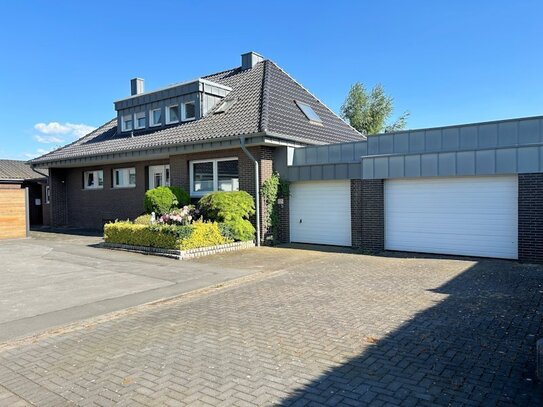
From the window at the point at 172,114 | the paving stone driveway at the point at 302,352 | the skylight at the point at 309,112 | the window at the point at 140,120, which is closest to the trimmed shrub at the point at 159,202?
the window at the point at 172,114

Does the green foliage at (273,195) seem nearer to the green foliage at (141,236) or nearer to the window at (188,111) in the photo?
the green foliage at (141,236)

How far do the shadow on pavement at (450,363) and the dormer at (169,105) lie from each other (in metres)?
13.6

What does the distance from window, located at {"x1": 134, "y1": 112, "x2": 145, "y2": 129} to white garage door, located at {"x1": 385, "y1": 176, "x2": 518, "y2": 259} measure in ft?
41.0

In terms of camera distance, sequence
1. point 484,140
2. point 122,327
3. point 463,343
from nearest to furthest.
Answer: point 463,343, point 122,327, point 484,140

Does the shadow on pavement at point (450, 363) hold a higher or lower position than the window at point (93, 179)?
lower

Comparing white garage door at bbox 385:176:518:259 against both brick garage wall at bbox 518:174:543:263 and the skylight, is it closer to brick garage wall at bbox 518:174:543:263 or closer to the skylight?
brick garage wall at bbox 518:174:543:263

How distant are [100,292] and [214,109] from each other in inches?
441

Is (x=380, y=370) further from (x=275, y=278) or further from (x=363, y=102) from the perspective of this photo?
(x=363, y=102)

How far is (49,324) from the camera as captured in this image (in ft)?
19.9

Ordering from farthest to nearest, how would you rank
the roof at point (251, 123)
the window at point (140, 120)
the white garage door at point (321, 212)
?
the window at point (140, 120), the roof at point (251, 123), the white garage door at point (321, 212)

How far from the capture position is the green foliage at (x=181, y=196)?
15.4 m

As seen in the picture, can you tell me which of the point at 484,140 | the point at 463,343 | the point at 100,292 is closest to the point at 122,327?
the point at 100,292

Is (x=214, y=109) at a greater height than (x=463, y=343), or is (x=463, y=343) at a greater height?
(x=214, y=109)

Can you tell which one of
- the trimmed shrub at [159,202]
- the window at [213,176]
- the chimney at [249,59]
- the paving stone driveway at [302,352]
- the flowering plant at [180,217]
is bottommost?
the paving stone driveway at [302,352]
